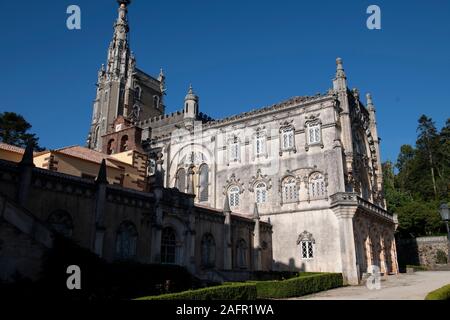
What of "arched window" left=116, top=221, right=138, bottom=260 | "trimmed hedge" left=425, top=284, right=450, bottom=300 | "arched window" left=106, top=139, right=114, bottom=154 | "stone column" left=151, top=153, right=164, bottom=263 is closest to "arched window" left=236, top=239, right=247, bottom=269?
"stone column" left=151, top=153, right=164, bottom=263

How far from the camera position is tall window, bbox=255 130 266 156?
127 ft

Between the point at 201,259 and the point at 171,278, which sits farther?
the point at 201,259

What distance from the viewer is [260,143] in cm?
3909

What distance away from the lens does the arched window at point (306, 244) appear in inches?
1323

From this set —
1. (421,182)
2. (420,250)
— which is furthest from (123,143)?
(421,182)

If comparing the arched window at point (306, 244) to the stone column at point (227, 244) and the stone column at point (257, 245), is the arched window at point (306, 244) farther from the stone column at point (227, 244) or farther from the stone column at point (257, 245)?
the stone column at point (227, 244)

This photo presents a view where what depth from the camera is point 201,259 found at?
2839 cm

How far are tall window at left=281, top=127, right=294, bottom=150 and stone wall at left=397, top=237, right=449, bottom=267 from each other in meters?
28.1

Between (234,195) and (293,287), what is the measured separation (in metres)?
17.1

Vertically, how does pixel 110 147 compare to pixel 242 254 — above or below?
above

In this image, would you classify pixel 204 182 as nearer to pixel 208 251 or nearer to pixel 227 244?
pixel 227 244
